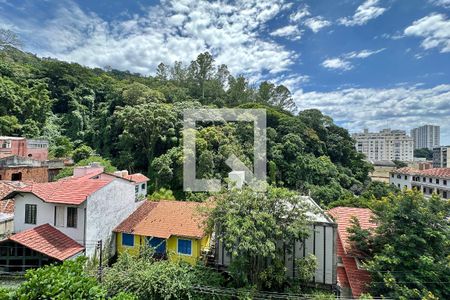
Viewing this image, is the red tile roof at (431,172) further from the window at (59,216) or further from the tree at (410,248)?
the window at (59,216)

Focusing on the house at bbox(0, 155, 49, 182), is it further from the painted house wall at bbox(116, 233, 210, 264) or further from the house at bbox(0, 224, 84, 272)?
the painted house wall at bbox(116, 233, 210, 264)

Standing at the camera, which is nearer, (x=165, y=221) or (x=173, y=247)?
(x=173, y=247)

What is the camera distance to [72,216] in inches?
415

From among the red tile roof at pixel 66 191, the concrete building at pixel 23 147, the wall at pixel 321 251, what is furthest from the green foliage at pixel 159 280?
the concrete building at pixel 23 147

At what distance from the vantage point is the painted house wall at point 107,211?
1062 cm

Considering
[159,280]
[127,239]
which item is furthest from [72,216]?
[159,280]

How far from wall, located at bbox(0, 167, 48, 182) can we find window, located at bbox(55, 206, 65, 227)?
10.7 meters

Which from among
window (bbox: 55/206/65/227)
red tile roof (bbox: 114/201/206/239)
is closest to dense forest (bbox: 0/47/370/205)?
red tile roof (bbox: 114/201/206/239)

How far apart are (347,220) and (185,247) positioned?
7.26m

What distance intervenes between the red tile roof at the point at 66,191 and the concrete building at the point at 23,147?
12335mm

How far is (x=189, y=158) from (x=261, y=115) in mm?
13730

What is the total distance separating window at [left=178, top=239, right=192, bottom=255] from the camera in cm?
1111

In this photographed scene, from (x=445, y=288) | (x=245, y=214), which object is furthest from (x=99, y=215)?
(x=445, y=288)

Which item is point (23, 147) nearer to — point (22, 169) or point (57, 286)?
point (22, 169)
